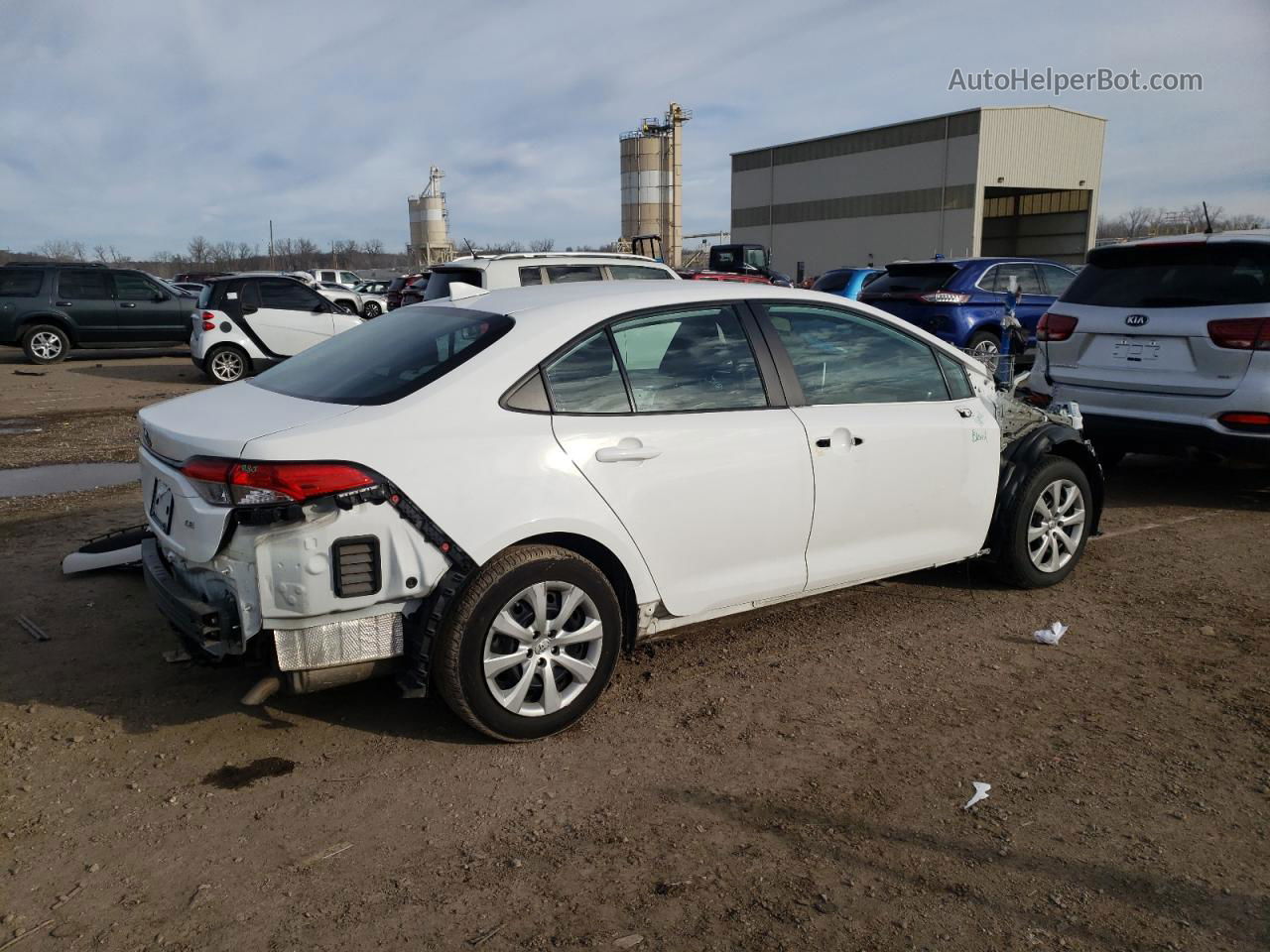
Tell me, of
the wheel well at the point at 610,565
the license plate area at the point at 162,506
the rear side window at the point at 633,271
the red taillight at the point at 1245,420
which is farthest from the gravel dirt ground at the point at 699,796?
the rear side window at the point at 633,271

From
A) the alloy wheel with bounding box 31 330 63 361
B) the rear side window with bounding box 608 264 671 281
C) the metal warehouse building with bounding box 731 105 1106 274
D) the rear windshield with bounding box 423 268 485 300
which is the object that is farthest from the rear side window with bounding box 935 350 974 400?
the metal warehouse building with bounding box 731 105 1106 274

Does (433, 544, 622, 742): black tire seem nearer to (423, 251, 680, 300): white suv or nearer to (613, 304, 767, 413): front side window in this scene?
(613, 304, 767, 413): front side window

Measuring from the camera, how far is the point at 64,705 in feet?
12.6

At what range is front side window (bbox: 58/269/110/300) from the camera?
17359mm

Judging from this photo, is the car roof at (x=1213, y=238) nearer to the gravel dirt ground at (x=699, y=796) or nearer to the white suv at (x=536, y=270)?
the gravel dirt ground at (x=699, y=796)

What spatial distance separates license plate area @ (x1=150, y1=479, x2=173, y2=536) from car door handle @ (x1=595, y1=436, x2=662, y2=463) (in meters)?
1.56

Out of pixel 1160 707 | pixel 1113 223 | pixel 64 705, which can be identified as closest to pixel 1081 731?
pixel 1160 707

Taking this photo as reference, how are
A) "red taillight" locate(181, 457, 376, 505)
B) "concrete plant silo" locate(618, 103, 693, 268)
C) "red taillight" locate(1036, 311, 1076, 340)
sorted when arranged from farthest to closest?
1. "concrete plant silo" locate(618, 103, 693, 268)
2. "red taillight" locate(1036, 311, 1076, 340)
3. "red taillight" locate(181, 457, 376, 505)

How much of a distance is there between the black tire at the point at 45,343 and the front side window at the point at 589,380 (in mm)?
17279

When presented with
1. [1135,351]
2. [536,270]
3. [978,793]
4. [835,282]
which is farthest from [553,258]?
[978,793]

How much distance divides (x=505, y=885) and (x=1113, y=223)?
93.7 metres

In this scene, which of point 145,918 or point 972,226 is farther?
point 972,226

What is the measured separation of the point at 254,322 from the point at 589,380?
12548mm

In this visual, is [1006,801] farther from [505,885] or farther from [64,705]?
[64,705]
